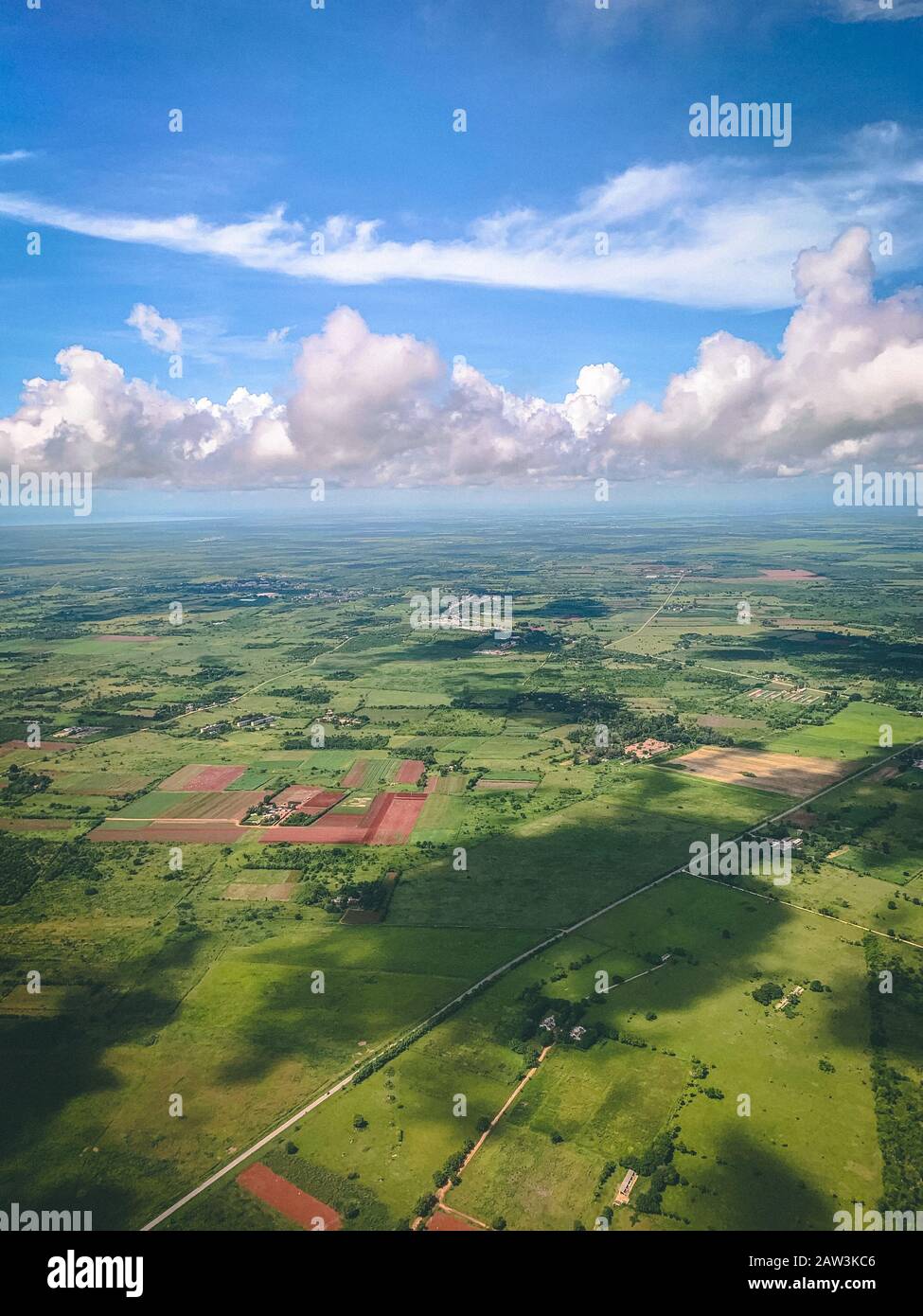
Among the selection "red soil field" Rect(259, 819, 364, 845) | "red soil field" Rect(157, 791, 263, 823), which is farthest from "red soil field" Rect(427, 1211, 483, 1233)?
"red soil field" Rect(157, 791, 263, 823)

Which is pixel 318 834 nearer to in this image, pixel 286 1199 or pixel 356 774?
pixel 356 774

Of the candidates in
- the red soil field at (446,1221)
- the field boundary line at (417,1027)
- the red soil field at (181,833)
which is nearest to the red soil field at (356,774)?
the red soil field at (181,833)

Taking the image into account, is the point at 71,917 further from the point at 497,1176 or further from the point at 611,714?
the point at 611,714

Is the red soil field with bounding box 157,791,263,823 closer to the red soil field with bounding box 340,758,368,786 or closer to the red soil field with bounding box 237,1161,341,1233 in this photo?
the red soil field with bounding box 340,758,368,786

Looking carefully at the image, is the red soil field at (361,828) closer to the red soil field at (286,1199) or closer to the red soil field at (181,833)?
the red soil field at (181,833)

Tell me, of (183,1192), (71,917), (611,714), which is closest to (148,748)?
(71,917)

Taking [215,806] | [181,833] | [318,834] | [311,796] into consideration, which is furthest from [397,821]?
[181,833]
